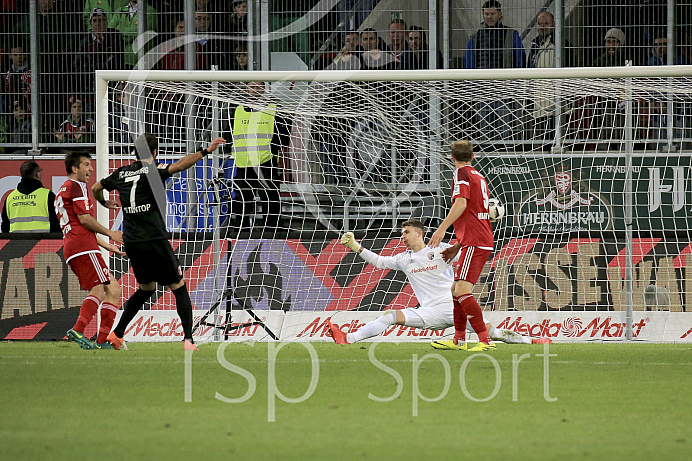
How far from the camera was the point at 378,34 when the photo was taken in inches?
535

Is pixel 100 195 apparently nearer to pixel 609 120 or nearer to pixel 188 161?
Result: pixel 188 161

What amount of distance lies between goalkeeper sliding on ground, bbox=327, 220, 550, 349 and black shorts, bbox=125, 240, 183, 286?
1777 millimetres

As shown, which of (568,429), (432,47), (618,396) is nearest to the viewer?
(568,429)

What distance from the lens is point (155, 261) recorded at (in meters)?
8.72

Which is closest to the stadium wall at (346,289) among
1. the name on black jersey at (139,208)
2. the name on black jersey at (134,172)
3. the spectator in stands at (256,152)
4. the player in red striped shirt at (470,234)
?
the spectator in stands at (256,152)

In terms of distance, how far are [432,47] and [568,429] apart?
29.8 feet

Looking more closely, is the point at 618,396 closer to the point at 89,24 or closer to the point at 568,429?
the point at 568,429

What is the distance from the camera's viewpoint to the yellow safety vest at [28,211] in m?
12.8

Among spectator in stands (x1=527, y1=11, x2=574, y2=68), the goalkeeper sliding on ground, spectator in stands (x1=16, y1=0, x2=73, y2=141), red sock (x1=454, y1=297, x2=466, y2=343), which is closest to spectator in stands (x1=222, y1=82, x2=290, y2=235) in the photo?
the goalkeeper sliding on ground

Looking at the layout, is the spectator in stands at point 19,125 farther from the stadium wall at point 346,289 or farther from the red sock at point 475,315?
the red sock at point 475,315

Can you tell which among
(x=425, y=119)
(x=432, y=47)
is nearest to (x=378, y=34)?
(x=432, y=47)

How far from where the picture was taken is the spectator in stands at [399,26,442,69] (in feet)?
44.3

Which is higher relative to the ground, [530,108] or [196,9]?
[196,9]

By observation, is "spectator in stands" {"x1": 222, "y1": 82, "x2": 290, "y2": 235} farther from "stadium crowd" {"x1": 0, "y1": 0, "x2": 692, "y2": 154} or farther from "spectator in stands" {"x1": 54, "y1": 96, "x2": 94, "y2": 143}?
"spectator in stands" {"x1": 54, "y1": 96, "x2": 94, "y2": 143}
